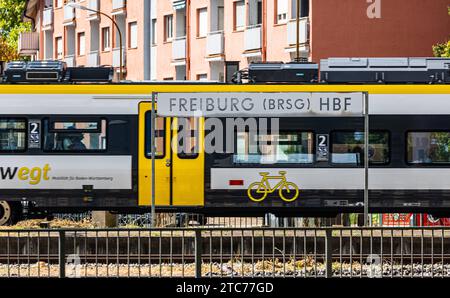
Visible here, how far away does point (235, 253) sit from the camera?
17.2 metres

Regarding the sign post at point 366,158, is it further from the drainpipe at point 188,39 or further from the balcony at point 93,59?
the balcony at point 93,59

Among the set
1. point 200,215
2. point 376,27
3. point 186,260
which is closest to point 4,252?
point 186,260

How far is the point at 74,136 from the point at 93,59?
42.1 metres

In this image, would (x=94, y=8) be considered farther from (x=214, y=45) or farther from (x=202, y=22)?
(x=214, y=45)

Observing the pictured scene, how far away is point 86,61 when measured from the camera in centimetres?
6900

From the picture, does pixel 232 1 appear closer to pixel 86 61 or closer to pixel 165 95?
pixel 86 61

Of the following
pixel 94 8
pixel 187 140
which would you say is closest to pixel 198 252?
pixel 187 140

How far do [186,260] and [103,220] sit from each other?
1085 cm

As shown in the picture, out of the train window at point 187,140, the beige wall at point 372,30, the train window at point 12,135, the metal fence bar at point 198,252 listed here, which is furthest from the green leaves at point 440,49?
the metal fence bar at point 198,252

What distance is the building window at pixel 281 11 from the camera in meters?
48.2

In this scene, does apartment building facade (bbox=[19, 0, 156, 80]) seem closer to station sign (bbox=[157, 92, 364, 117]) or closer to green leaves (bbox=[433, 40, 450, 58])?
green leaves (bbox=[433, 40, 450, 58])

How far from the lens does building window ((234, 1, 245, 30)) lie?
170ft

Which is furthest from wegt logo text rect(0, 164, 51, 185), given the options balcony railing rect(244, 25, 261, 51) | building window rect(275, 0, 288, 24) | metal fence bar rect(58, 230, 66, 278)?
balcony railing rect(244, 25, 261, 51)

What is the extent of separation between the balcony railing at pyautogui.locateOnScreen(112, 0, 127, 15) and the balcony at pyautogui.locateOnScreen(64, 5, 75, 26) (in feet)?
21.0
